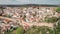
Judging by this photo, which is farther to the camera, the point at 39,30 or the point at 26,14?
the point at 26,14

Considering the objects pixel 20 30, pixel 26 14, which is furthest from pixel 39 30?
pixel 26 14

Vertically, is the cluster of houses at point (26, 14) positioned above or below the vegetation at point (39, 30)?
above

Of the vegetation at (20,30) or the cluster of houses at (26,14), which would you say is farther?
the cluster of houses at (26,14)

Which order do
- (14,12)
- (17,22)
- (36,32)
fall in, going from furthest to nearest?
(14,12) → (17,22) → (36,32)

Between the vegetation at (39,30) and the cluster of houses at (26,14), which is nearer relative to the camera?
the vegetation at (39,30)

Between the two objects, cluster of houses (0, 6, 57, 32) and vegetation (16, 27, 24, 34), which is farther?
cluster of houses (0, 6, 57, 32)

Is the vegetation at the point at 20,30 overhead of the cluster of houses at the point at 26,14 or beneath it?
beneath

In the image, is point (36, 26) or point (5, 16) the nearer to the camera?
point (36, 26)

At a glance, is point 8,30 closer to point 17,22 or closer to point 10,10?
point 17,22

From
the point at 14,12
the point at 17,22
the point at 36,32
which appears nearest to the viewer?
the point at 36,32

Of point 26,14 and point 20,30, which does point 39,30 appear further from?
point 26,14

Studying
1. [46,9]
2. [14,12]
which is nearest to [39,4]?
[46,9]
